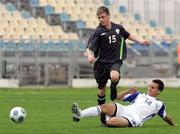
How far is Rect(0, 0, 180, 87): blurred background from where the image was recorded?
29.6m

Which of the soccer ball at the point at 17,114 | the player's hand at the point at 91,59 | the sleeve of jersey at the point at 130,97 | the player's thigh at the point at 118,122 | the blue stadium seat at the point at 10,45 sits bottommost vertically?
the blue stadium seat at the point at 10,45

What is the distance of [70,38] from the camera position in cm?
3341

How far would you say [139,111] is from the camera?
9.76 m

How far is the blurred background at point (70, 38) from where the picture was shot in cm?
2961

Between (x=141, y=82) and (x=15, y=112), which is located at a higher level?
(x=15, y=112)

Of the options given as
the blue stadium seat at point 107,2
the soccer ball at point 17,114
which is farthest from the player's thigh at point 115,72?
the blue stadium seat at point 107,2

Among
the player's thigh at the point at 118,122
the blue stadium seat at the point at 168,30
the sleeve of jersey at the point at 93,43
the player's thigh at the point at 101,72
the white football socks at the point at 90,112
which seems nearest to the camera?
the white football socks at the point at 90,112

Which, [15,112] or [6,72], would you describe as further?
[6,72]

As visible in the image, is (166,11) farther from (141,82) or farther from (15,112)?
(15,112)

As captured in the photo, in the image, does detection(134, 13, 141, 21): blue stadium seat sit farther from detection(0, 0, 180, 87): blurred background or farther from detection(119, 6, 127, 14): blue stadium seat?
detection(119, 6, 127, 14): blue stadium seat

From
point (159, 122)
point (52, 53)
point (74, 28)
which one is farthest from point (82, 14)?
point (159, 122)

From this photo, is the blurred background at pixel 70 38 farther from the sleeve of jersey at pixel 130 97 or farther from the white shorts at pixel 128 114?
the white shorts at pixel 128 114

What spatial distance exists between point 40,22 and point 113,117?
2539 cm

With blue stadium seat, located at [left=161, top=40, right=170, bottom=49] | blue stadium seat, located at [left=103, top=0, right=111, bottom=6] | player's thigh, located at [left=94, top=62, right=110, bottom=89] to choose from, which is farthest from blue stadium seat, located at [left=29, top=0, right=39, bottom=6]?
player's thigh, located at [left=94, top=62, right=110, bottom=89]
